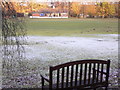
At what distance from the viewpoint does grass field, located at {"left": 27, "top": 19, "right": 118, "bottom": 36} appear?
4.75 m

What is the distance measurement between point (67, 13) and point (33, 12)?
860mm

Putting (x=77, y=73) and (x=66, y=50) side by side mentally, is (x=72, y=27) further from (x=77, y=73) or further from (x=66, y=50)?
(x=77, y=73)

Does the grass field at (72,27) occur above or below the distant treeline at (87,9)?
below

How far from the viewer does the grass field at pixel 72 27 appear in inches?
187

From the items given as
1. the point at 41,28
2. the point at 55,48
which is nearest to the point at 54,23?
the point at 41,28

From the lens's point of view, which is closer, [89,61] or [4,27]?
[89,61]

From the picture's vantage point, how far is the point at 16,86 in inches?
130

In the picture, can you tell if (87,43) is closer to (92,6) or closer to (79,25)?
(79,25)

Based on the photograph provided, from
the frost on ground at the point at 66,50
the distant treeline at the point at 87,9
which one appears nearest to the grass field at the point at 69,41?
the frost on ground at the point at 66,50

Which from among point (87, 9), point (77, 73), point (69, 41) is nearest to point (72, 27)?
point (69, 41)

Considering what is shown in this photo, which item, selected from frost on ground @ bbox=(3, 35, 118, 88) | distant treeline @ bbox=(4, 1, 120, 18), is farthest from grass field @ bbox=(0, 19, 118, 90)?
distant treeline @ bbox=(4, 1, 120, 18)

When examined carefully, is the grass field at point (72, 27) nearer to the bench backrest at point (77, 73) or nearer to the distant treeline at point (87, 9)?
the distant treeline at point (87, 9)

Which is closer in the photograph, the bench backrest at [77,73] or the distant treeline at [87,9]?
the bench backrest at [77,73]

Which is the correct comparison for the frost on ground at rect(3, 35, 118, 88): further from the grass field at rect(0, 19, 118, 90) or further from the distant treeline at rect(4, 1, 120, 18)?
the distant treeline at rect(4, 1, 120, 18)
